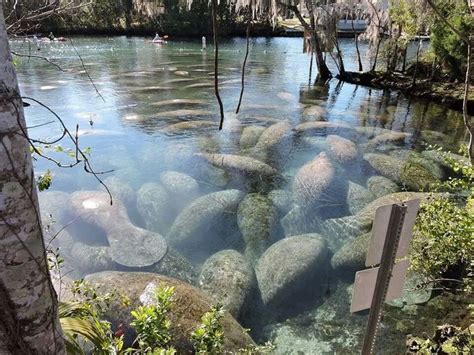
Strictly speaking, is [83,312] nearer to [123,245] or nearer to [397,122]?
[123,245]

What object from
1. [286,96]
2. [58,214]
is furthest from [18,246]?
[286,96]

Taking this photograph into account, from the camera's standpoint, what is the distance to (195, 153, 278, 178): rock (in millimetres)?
9451

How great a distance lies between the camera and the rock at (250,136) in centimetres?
1137

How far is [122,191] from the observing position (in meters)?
8.45

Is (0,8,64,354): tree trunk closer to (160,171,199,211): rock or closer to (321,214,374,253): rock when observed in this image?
(321,214,374,253): rock

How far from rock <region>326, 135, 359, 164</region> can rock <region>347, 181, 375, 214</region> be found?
1.71 meters

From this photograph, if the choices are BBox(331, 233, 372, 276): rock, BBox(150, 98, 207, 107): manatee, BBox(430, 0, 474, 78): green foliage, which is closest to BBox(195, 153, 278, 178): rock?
BBox(331, 233, 372, 276): rock

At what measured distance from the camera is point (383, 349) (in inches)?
191

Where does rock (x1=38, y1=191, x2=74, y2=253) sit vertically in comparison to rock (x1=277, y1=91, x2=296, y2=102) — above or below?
below

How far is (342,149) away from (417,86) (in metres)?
9.99

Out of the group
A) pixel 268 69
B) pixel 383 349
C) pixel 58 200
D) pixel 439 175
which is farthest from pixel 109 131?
pixel 268 69

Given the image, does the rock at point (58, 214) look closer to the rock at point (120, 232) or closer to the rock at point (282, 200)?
the rock at point (120, 232)

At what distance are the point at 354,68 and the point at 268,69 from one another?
522 cm

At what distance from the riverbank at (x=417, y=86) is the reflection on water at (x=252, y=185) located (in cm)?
63
